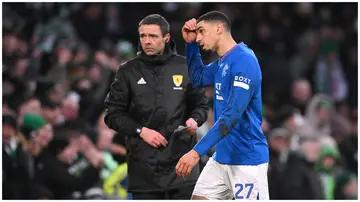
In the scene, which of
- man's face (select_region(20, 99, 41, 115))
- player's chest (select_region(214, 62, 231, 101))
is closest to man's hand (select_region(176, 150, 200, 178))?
player's chest (select_region(214, 62, 231, 101))

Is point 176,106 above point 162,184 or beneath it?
above

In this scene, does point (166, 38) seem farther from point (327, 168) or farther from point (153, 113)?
point (327, 168)

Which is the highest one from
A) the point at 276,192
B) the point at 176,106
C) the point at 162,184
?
the point at 176,106

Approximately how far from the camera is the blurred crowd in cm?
902

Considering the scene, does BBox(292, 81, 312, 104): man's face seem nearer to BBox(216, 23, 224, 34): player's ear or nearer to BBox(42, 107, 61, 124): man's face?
BBox(42, 107, 61, 124): man's face

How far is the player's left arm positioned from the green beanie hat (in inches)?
146

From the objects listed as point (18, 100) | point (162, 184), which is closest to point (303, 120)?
point (18, 100)

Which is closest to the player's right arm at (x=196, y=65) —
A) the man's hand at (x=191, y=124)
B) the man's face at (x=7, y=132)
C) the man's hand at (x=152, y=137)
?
the man's hand at (x=191, y=124)

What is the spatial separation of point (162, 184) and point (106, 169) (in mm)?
2754

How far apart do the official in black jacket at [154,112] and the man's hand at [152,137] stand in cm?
5

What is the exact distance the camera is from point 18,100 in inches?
439

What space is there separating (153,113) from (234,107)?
941 millimetres

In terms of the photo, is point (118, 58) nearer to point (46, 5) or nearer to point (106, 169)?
point (46, 5)

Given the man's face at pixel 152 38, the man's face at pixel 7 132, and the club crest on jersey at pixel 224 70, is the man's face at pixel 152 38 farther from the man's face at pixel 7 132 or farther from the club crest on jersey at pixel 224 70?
the man's face at pixel 7 132
